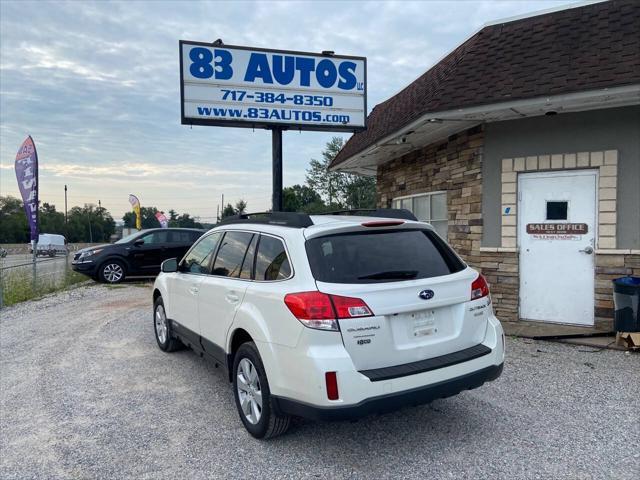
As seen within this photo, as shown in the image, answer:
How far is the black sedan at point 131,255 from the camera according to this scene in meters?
13.0

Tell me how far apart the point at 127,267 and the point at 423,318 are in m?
12.1

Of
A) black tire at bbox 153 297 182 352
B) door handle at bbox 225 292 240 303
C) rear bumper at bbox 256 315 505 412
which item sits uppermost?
door handle at bbox 225 292 240 303

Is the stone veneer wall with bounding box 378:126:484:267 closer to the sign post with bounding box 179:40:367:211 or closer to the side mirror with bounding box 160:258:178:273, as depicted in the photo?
the sign post with bounding box 179:40:367:211

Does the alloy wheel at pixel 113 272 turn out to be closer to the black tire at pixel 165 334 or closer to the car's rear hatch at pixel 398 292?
the black tire at pixel 165 334

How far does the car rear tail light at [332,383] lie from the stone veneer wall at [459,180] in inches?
203

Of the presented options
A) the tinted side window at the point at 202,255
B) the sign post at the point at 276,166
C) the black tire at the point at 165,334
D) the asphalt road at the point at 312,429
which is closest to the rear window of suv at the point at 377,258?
the asphalt road at the point at 312,429

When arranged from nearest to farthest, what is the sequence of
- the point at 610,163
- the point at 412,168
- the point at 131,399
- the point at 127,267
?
the point at 131,399 → the point at 610,163 → the point at 412,168 → the point at 127,267

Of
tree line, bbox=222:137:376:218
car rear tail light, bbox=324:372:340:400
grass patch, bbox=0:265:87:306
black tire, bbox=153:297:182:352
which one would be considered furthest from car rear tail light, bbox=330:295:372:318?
tree line, bbox=222:137:376:218

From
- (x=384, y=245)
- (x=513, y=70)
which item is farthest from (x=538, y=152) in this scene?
(x=384, y=245)

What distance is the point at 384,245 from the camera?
11.1ft

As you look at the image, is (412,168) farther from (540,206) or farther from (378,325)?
(378,325)

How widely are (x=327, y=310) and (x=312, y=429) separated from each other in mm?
1299

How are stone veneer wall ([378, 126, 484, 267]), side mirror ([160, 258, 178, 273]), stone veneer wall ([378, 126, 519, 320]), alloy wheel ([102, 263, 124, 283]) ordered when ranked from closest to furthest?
side mirror ([160, 258, 178, 273]), stone veneer wall ([378, 126, 519, 320]), stone veneer wall ([378, 126, 484, 267]), alloy wheel ([102, 263, 124, 283])

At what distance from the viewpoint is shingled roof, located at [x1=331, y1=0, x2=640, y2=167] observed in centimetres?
571
